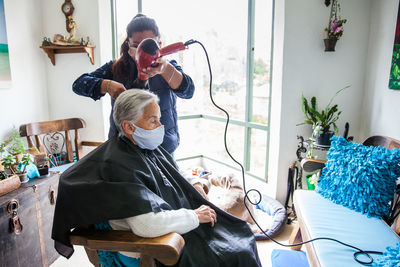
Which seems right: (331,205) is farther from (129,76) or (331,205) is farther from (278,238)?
(129,76)

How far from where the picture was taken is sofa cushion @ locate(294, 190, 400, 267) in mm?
1314

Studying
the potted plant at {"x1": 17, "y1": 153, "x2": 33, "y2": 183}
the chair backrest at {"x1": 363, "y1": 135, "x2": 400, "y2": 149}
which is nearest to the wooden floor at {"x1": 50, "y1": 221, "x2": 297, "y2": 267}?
the potted plant at {"x1": 17, "y1": 153, "x2": 33, "y2": 183}

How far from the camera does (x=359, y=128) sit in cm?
280

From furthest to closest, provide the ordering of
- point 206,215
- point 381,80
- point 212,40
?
point 212,40 → point 381,80 → point 206,215

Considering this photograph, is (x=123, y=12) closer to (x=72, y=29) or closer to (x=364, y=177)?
(x=72, y=29)

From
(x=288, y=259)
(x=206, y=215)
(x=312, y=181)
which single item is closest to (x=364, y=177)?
(x=288, y=259)

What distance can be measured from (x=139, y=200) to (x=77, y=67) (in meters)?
2.38

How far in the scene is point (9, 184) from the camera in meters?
1.76

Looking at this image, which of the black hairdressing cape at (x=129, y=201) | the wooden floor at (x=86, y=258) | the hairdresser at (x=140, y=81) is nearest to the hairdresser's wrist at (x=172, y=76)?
the hairdresser at (x=140, y=81)

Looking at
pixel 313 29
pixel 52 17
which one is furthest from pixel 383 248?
pixel 52 17

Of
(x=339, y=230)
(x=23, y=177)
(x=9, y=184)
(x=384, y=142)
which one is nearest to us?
(x=339, y=230)

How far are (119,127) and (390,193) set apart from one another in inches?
61.4

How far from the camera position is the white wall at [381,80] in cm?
224

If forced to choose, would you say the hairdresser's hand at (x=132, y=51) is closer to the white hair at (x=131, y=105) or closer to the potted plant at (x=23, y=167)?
the white hair at (x=131, y=105)
